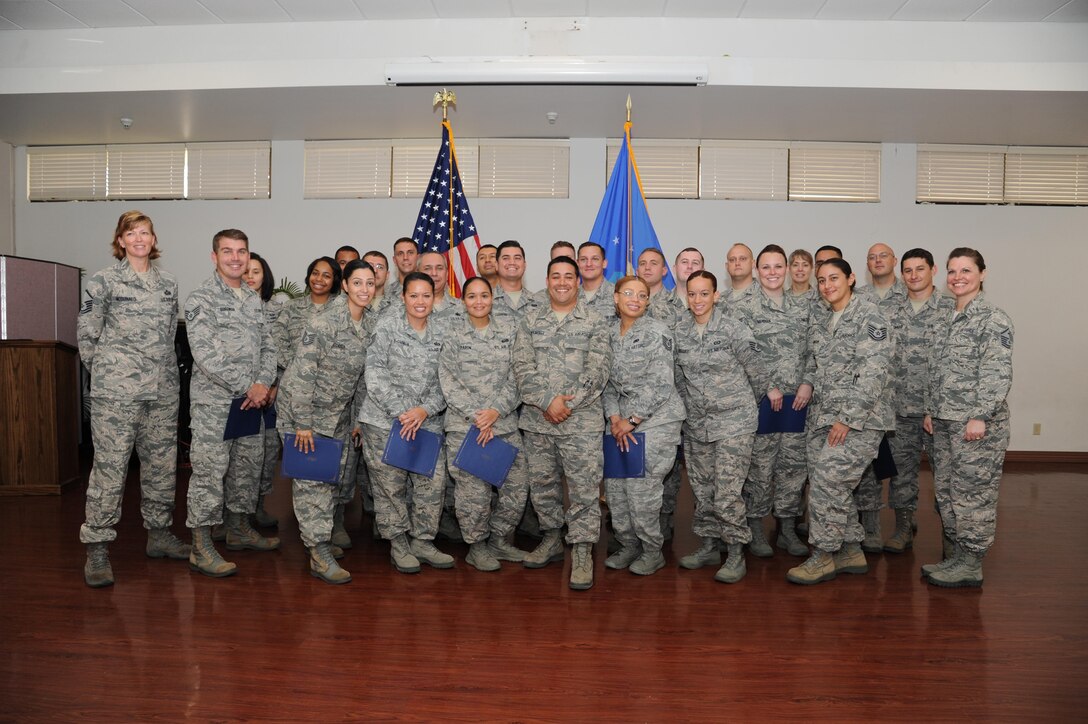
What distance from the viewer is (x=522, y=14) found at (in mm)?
5480

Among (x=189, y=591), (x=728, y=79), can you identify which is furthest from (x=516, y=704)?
(x=728, y=79)

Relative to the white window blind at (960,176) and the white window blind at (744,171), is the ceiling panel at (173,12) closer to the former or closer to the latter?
the white window blind at (744,171)

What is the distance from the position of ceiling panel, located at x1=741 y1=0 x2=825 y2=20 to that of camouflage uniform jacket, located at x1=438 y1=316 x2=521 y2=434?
11.0ft

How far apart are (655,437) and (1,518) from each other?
4.18 meters

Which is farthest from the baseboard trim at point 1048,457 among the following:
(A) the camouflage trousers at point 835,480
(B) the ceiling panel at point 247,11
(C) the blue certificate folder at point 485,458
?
(B) the ceiling panel at point 247,11

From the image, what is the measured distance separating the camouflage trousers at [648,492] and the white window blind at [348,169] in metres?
4.73

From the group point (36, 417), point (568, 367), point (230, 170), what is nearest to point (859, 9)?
point (568, 367)

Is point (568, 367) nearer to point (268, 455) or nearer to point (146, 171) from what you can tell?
point (268, 455)

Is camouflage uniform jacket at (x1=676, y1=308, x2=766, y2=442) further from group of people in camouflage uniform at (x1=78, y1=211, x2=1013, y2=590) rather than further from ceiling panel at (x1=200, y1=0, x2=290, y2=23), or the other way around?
ceiling panel at (x1=200, y1=0, x2=290, y2=23)

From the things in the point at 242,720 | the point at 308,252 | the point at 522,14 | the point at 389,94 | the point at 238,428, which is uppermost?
the point at 522,14

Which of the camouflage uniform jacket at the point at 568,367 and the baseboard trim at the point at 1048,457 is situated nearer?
the camouflage uniform jacket at the point at 568,367

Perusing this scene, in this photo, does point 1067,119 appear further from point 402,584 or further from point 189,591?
point 189,591

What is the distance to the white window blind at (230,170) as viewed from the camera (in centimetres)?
745

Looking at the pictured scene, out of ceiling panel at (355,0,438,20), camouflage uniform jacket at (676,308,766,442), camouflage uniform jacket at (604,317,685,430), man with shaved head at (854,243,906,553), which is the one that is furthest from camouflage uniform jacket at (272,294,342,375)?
man with shaved head at (854,243,906,553)
